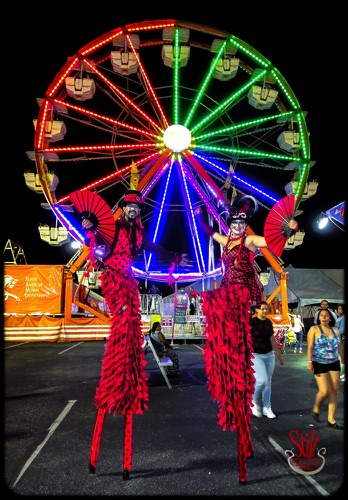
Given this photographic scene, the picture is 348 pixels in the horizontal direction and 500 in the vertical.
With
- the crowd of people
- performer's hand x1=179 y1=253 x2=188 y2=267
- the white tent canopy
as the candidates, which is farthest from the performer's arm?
the white tent canopy

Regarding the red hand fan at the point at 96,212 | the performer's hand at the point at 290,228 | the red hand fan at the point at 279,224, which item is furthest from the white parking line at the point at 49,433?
the performer's hand at the point at 290,228

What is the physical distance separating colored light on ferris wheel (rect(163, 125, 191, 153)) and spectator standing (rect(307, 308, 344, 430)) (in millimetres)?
8520

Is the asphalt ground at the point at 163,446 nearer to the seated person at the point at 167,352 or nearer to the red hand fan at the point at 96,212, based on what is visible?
the seated person at the point at 167,352

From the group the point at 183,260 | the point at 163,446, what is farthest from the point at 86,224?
the point at 163,446

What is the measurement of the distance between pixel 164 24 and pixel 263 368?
437 inches

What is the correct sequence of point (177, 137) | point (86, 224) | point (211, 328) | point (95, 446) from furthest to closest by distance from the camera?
1. point (177, 137)
2. point (86, 224)
3. point (211, 328)
4. point (95, 446)

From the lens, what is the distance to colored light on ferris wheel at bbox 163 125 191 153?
11.7 m

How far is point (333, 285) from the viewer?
2047 centimetres

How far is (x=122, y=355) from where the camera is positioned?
2.98 metres

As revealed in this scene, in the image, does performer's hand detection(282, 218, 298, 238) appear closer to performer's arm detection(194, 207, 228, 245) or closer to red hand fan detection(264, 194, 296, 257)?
red hand fan detection(264, 194, 296, 257)

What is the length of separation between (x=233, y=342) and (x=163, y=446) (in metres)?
1.45

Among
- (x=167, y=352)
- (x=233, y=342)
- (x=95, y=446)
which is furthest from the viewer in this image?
(x=167, y=352)

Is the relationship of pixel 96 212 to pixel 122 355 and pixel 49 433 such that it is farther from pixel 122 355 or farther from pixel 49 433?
pixel 49 433

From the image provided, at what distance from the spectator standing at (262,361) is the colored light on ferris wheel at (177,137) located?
801cm
